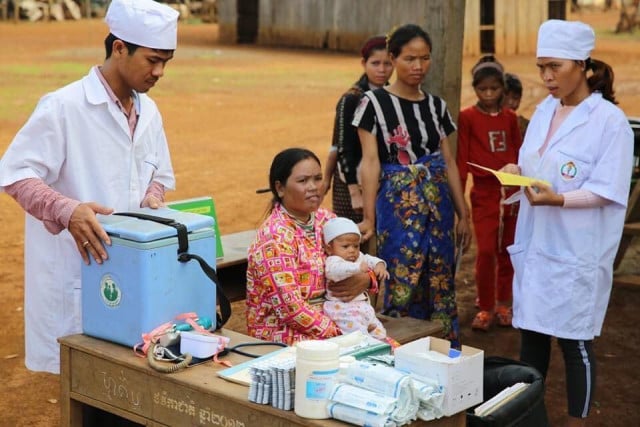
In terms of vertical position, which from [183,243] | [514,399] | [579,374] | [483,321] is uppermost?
[183,243]

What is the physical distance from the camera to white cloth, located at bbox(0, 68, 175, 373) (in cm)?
402

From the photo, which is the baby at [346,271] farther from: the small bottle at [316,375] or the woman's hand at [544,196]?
the small bottle at [316,375]

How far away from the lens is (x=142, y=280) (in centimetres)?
367

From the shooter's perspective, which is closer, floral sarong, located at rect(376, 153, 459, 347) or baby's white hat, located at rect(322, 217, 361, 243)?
baby's white hat, located at rect(322, 217, 361, 243)

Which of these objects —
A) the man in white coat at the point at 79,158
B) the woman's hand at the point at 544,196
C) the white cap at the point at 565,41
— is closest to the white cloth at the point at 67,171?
the man in white coat at the point at 79,158

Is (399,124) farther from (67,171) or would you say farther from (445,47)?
(67,171)

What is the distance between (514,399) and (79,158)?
185 centimetres

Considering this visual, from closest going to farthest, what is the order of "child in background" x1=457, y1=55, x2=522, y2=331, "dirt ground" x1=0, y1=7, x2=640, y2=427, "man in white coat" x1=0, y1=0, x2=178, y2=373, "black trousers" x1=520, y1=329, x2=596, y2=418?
"man in white coat" x1=0, y1=0, x2=178, y2=373
"black trousers" x1=520, y1=329, x2=596, y2=418
"dirt ground" x1=0, y1=7, x2=640, y2=427
"child in background" x1=457, y1=55, x2=522, y2=331

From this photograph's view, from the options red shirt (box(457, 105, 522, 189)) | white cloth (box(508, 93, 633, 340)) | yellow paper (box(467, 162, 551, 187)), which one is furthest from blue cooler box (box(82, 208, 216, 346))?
red shirt (box(457, 105, 522, 189))

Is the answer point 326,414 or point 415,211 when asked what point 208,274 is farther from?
point 415,211

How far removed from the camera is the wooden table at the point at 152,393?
11.0 feet

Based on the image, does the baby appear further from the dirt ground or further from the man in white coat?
the dirt ground

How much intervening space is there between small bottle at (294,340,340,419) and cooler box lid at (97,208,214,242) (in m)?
0.79

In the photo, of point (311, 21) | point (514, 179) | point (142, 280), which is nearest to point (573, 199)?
point (514, 179)
